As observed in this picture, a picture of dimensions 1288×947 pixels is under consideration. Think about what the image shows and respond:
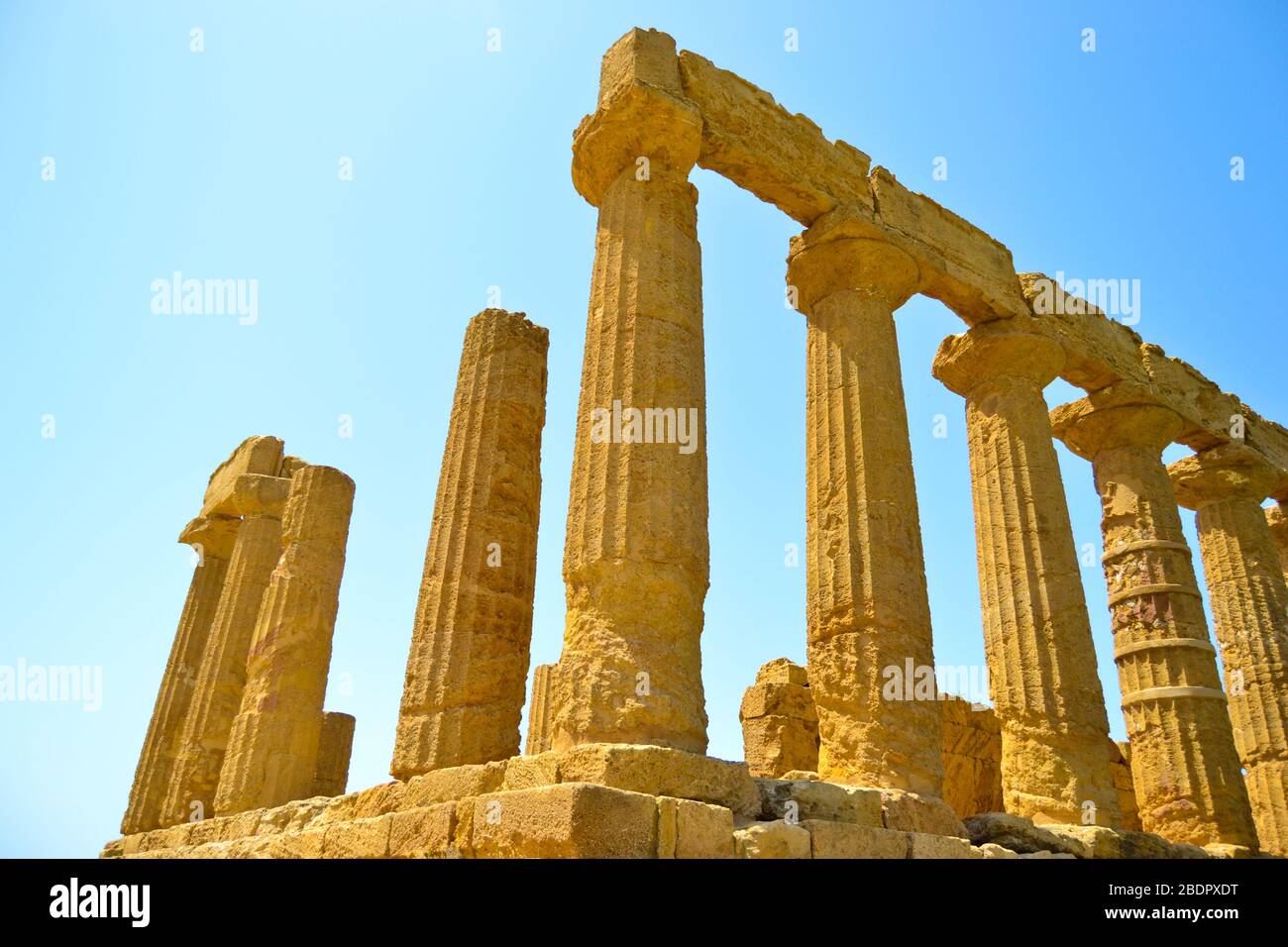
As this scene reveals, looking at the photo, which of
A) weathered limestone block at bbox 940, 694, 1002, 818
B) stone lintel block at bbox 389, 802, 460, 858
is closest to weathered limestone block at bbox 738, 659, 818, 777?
weathered limestone block at bbox 940, 694, 1002, 818

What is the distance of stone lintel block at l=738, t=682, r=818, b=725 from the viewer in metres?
14.8

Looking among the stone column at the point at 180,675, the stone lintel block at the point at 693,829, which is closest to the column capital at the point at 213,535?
the stone column at the point at 180,675

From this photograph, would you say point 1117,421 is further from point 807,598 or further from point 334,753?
point 334,753

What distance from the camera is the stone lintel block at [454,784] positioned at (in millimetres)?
7891

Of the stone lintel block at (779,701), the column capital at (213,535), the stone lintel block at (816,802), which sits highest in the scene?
the column capital at (213,535)

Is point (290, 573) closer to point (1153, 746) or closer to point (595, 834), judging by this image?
point (595, 834)

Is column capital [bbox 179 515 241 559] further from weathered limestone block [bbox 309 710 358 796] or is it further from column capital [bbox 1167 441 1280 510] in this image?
column capital [bbox 1167 441 1280 510]

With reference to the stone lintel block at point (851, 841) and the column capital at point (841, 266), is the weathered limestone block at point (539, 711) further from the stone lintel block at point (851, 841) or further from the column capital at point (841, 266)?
the stone lintel block at point (851, 841)

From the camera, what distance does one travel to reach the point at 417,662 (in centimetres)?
1000

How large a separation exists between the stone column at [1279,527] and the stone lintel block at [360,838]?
1823 cm
